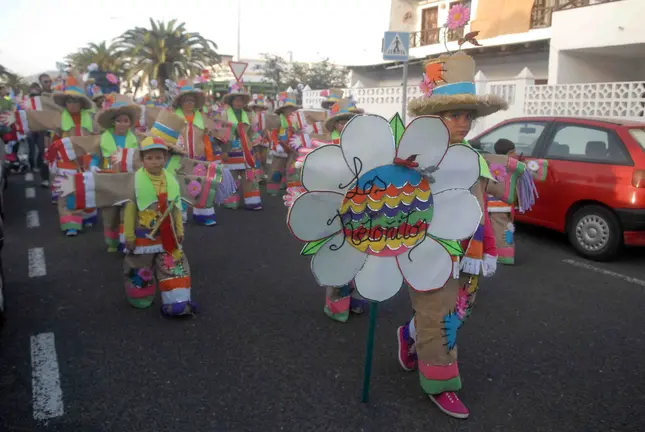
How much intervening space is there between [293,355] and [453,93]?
198cm

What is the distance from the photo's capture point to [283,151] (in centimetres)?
1074

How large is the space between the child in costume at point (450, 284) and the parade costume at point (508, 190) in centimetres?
91

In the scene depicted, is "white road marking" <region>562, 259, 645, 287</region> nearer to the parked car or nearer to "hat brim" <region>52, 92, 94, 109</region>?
the parked car

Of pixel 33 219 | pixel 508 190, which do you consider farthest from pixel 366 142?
pixel 33 219

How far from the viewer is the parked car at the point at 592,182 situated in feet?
19.8

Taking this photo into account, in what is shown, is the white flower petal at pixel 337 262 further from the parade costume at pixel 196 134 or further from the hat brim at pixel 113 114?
the parade costume at pixel 196 134

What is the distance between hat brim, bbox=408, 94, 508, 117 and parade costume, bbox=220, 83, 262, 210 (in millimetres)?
6094

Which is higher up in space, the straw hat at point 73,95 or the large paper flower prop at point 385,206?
the straw hat at point 73,95

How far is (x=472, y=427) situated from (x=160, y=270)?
2.63 meters

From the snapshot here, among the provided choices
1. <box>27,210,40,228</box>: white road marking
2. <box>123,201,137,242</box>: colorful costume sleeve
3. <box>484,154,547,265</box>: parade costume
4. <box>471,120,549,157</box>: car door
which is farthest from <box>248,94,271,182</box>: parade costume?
<box>123,201,137,242</box>: colorful costume sleeve

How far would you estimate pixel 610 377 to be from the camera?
361 centimetres

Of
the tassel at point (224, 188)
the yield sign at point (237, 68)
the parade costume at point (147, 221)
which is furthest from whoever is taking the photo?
the yield sign at point (237, 68)

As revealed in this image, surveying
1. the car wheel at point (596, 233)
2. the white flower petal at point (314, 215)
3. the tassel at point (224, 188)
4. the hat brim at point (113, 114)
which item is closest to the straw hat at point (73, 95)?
the hat brim at point (113, 114)

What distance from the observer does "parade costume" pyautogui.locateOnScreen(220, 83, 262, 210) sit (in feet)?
29.7
